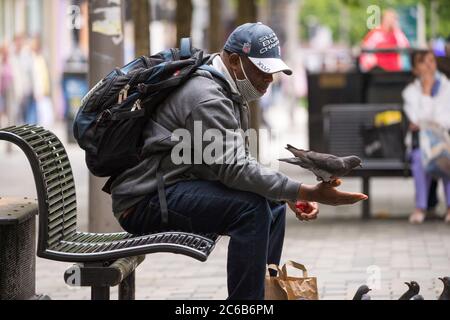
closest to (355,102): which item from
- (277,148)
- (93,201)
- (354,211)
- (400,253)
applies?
(354,211)

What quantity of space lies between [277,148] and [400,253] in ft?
44.8

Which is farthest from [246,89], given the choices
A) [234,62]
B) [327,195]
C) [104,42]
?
[104,42]

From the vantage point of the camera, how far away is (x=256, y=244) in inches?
207

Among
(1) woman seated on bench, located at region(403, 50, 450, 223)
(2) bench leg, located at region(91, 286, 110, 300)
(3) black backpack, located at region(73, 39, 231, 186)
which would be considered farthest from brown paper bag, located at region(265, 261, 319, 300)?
(1) woman seated on bench, located at region(403, 50, 450, 223)

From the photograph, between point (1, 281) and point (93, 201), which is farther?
point (93, 201)

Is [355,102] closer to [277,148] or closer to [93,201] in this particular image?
[93,201]

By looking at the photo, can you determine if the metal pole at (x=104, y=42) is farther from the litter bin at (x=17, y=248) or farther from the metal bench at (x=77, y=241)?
the metal bench at (x=77, y=241)

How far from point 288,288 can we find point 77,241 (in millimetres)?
962

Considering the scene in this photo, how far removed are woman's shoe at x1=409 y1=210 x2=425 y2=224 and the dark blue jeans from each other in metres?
6.35

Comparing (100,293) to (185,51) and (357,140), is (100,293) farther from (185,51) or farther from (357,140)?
(357,140)

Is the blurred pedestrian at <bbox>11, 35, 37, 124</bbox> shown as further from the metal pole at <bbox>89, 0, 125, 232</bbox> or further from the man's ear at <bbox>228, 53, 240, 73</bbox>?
the man's ear at <bbox>228, 53, 240, 73</bbox>

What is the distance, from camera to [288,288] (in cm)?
570

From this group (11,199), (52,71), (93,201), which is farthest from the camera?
(52,71)

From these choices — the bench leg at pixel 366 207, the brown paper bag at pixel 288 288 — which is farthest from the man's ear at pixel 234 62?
the bench leg at pixel 366 207
